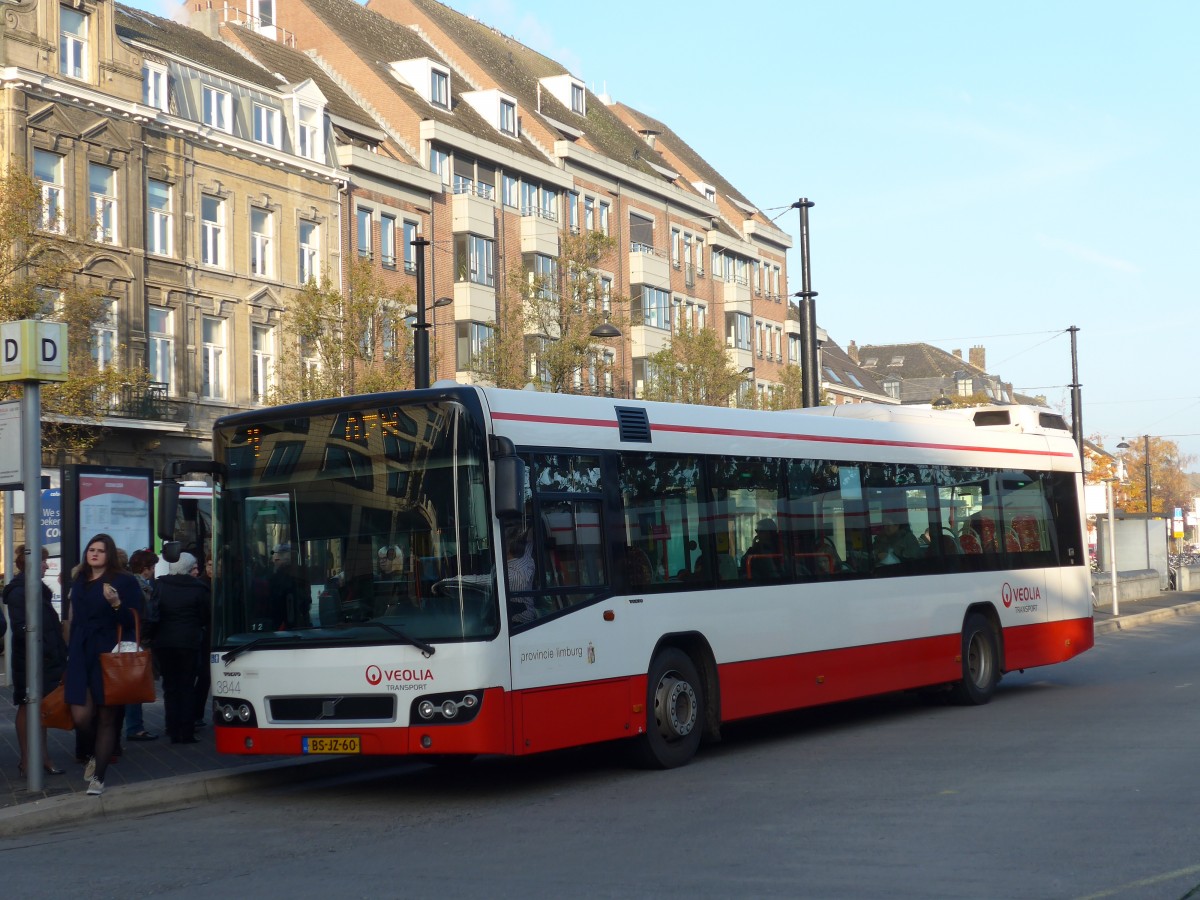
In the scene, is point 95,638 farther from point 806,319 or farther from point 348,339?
point 348,339

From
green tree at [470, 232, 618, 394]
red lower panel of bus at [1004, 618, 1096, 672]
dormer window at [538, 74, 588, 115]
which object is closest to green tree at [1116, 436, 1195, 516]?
dormer window at [538, 74, 588, 115]

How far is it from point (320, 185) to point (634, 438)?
116 ft

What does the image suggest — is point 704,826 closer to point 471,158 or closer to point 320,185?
point 320,185

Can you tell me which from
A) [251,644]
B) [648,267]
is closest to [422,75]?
[648,267]

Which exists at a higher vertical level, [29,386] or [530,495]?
[29,386]

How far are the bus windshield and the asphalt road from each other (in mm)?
1247

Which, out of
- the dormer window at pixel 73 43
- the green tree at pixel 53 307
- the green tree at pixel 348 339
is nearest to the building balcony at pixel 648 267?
the green tree at pixel 348 339

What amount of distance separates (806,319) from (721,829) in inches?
590

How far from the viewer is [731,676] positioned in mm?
13336

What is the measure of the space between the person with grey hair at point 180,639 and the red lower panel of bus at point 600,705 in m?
2.90

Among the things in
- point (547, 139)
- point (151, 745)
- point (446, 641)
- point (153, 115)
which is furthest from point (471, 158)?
point (446, 641)

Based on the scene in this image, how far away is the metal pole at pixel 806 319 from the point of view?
2344 centimetres

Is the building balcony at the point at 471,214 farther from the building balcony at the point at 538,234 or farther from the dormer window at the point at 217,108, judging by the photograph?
the dormer window at the point at 217,108

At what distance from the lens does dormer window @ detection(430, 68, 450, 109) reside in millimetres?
55406
